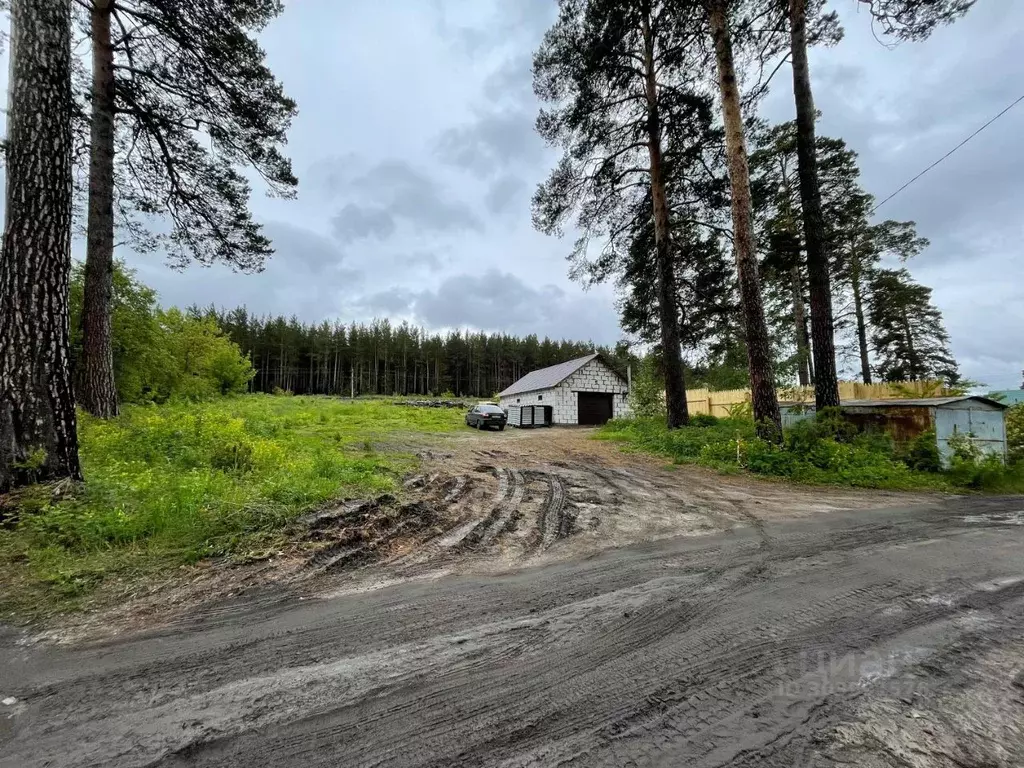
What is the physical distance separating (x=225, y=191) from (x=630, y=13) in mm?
10499

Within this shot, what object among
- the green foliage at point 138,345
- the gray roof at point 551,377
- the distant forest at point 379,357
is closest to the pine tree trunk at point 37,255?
the green foliage at point 138,345

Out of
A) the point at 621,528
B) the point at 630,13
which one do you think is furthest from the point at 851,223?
the point at 621,528

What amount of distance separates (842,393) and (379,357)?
55903mm

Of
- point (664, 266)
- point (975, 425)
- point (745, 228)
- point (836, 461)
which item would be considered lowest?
point (836, 461)

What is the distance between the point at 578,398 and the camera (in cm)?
2681

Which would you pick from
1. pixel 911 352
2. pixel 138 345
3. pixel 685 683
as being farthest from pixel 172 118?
pixel 911 352

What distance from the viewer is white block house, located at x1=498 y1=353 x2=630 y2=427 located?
26484 millimetres

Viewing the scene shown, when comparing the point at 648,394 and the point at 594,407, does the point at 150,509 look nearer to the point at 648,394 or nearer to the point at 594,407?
the point at 648,394

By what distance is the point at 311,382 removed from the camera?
62.6 m

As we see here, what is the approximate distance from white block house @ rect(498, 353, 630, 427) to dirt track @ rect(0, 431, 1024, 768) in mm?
22820

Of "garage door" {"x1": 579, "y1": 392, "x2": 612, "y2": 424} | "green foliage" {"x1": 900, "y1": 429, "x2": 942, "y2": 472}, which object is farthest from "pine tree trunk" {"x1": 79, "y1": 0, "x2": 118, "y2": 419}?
"garage door" {"x1": 579, "y1": 392, "x2": 612, "y2": 424}

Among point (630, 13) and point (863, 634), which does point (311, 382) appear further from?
point (863, 634)

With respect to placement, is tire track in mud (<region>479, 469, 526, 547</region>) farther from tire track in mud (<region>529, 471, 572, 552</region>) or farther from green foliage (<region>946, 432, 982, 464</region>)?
green foliage (<region>946, 432, 982, 464</region>)

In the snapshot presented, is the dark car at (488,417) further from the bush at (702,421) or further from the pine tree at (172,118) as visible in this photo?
the pine tree at (172,118)
